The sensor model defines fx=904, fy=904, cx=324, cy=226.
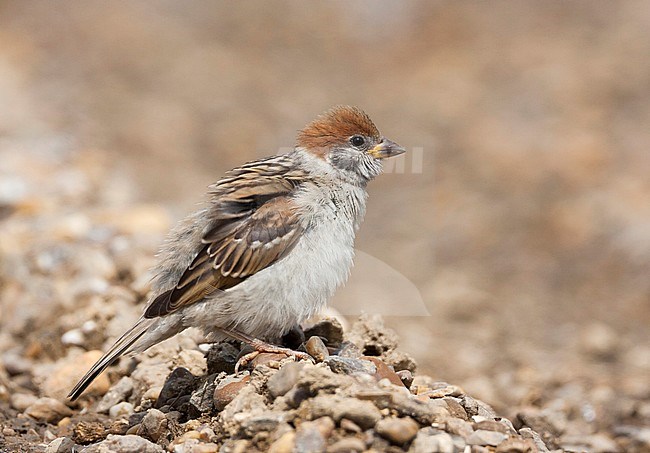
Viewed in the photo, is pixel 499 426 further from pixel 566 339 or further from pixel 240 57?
pixel 240 57

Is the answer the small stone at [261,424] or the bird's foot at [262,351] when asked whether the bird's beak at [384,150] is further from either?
the small stone at [261,424]

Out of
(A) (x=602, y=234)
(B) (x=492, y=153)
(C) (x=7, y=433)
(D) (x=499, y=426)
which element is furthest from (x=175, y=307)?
(B) (x=492, y=153)

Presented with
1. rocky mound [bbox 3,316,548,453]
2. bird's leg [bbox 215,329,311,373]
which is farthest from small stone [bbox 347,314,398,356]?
bird's leg [bbox 215,329,311,373]

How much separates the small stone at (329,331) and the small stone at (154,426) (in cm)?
110

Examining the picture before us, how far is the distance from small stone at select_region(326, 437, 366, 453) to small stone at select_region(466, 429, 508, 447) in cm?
55

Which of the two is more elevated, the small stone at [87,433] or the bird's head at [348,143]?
the bird's head at [348,143]

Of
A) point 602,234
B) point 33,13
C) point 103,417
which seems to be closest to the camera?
point 103,417

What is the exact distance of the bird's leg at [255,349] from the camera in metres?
4.65

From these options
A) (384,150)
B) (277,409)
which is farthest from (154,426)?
(384,150)

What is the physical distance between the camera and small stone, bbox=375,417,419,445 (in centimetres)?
366

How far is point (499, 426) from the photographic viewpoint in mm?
4133

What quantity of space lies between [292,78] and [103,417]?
9815 mm

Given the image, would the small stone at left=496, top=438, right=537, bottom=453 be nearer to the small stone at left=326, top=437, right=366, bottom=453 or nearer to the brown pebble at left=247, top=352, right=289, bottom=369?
the small stone at left=326, top=437, right=366, bottom=453

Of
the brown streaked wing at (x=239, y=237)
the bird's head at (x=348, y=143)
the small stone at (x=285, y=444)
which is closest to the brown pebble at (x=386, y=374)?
the small stone at (x=285, y=444)
